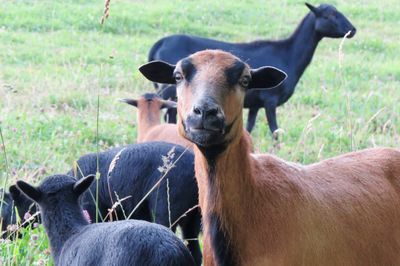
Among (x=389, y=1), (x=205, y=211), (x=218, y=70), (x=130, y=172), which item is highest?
Answer: (x=218, y=70)

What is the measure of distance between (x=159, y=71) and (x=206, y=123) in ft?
3.48

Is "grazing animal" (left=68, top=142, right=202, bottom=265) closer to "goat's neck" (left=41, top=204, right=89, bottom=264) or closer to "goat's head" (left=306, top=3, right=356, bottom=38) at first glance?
"goat's neck" (left=41, top=204, right=89, bottom=264)

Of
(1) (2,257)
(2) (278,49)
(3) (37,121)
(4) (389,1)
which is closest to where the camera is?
(1) (2,257)

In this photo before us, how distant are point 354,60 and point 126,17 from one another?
5.11 meters

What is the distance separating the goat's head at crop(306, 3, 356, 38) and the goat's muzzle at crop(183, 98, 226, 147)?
9.17 meters

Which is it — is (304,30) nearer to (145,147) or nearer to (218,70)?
(145,147)

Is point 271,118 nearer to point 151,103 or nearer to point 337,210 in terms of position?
point 151,103

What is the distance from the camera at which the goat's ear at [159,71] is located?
504 centimetres

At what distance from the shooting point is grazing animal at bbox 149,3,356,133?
39.9ft

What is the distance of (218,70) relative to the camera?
14.8 ft

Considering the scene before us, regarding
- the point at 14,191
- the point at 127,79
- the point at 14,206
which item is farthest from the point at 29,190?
the point at 127,79

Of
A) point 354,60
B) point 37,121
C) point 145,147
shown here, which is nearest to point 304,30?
point 354,60

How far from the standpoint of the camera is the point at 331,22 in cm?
1313

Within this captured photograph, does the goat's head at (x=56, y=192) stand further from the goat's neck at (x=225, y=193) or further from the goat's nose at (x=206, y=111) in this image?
the goat's nose at (x=206, y=111)
